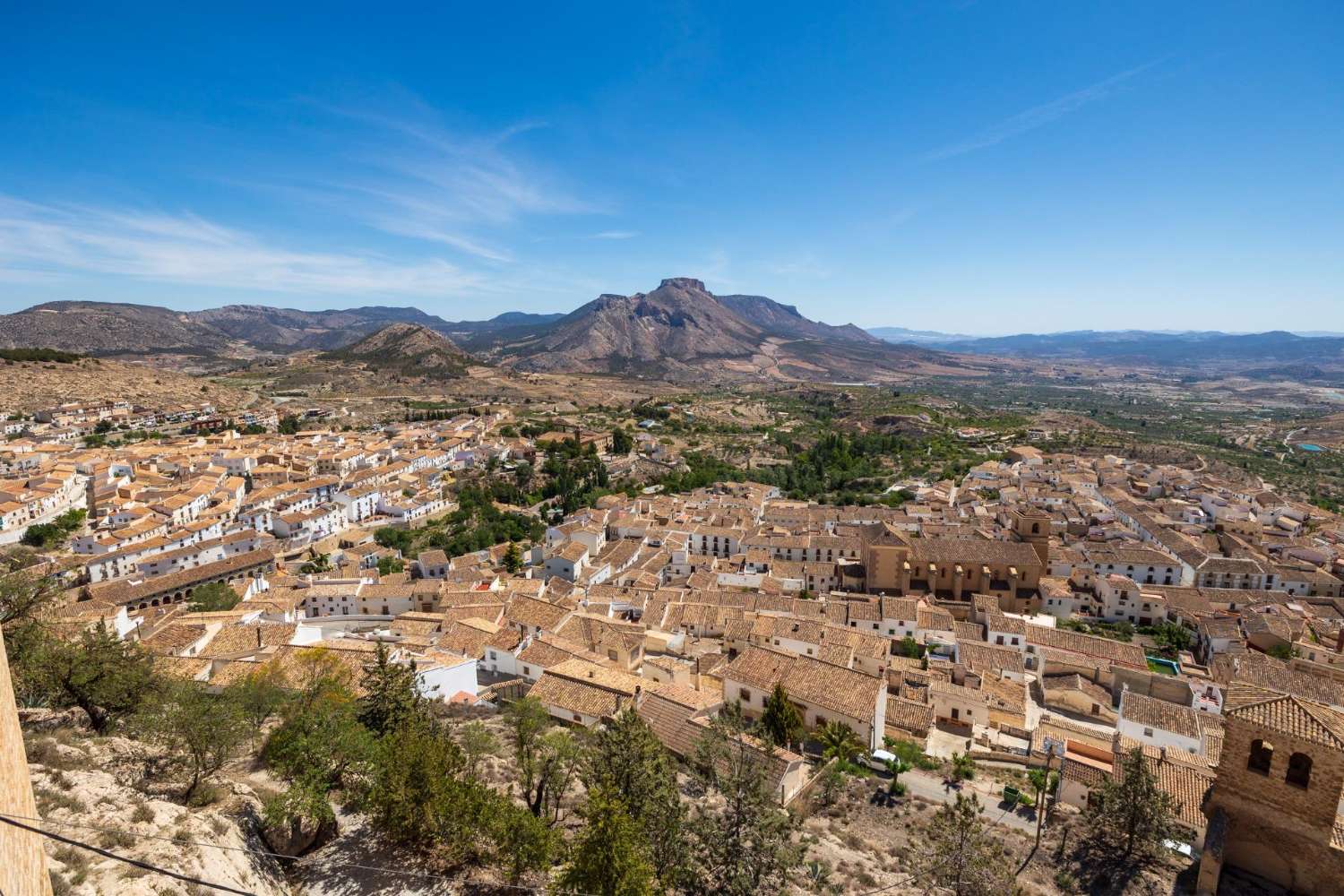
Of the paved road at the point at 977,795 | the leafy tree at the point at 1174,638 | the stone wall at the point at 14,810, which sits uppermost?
the stone wall at the point at 14,810

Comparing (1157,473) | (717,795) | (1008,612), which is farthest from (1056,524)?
(717,795)

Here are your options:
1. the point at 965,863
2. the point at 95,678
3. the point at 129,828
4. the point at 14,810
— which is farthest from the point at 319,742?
the point at 965,863

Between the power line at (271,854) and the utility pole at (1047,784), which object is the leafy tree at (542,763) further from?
the utility pole at (1047,784)

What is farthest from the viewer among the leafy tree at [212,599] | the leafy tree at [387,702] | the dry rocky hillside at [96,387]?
the dry rocky hillside at [96,387]

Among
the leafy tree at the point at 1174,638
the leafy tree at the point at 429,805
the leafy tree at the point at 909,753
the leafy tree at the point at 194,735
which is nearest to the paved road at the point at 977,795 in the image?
the leafy tree at the point at 909,753

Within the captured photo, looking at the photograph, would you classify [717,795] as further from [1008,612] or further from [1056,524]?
[1056,524]

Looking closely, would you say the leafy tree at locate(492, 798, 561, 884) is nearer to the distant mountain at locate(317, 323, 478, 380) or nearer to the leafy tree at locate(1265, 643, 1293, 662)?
the leafy tree at locate(1265, 643, 1293, 662)

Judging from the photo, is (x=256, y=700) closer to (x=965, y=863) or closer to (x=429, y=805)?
(x=429, y=805)

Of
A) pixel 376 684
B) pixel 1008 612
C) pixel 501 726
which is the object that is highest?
pixel 376 684
